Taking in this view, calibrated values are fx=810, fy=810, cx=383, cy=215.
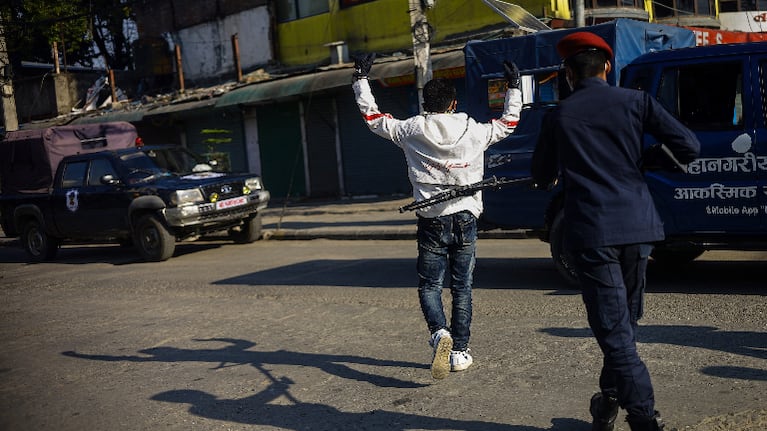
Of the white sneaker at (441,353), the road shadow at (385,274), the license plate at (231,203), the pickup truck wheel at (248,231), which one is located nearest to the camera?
the white sneaker at (441,353)

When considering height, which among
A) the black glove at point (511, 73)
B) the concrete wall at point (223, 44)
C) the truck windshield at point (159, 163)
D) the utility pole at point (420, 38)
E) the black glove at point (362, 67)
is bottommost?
the truck windshield at point (159, 163)

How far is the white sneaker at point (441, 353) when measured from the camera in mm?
4891

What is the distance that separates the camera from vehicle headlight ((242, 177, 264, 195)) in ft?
45.1

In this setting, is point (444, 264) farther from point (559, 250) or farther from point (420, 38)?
point (420, 38)

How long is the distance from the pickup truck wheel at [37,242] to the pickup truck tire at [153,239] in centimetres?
269

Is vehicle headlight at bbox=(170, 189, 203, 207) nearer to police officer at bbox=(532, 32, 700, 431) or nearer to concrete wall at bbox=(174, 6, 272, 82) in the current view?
police officer at bbox=(532, 32, 700, 431)

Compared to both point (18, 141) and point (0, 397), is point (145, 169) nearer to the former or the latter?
point (18, 141)

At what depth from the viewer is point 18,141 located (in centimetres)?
1819

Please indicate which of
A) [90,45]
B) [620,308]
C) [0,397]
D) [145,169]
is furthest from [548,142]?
[90,45]

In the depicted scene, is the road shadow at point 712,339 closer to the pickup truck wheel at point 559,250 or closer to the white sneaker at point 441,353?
the white sneaker at point 441,353

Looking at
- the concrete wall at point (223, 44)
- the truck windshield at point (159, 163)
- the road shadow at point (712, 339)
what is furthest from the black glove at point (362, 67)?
the concrete wall at point (223, 44)

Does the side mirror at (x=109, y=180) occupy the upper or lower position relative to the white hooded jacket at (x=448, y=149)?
lower

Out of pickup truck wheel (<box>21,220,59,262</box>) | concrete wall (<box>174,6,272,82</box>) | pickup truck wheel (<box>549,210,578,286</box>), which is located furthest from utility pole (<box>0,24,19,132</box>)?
pickup truck wheel (<box>549,210,578,286</box>)

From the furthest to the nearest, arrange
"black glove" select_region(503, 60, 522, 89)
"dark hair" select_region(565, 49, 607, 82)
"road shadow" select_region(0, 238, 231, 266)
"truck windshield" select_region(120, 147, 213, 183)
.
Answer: "road shadow" select_region(0, 238, 231, 266)
"truck windshield" select_region(120, 147, 213, 183)
"black glove" select_region(503, 60, 522, 89)
"dark hair" select_region(565, 49, 607, 82)
